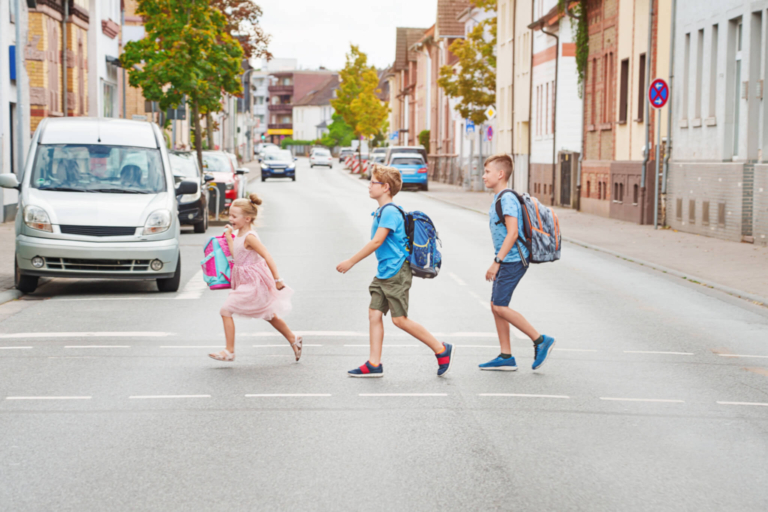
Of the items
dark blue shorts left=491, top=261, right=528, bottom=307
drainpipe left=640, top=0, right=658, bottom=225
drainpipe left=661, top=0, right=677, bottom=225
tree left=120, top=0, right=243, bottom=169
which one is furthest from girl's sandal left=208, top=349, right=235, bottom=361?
tree left=120, top=0, right=243, bottom=169

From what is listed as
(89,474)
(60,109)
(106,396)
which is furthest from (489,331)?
(60,109)

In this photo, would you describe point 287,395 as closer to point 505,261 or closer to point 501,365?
point 501,365

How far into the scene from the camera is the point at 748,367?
878 cm

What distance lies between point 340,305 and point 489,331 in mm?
2356

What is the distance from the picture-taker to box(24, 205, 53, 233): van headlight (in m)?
12.8

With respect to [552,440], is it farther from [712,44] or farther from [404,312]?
[712,44]

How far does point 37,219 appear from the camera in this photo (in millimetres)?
12867

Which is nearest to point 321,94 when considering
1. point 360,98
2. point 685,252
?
point 360,98

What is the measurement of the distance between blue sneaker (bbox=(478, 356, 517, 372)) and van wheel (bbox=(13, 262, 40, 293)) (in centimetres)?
663

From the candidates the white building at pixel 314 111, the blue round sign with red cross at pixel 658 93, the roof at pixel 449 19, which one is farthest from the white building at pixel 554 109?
the white building at pixel 314 111

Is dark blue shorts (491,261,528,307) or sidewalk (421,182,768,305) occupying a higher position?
dark blue shorts (491,261,528,307)

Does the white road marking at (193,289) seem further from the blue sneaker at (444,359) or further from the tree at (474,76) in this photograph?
the tree at (474,76)

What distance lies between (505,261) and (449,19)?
6862 centimetres

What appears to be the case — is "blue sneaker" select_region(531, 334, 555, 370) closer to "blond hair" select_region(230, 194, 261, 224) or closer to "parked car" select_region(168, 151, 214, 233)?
"blond hair" select_region(230, 194, 261, 224)
